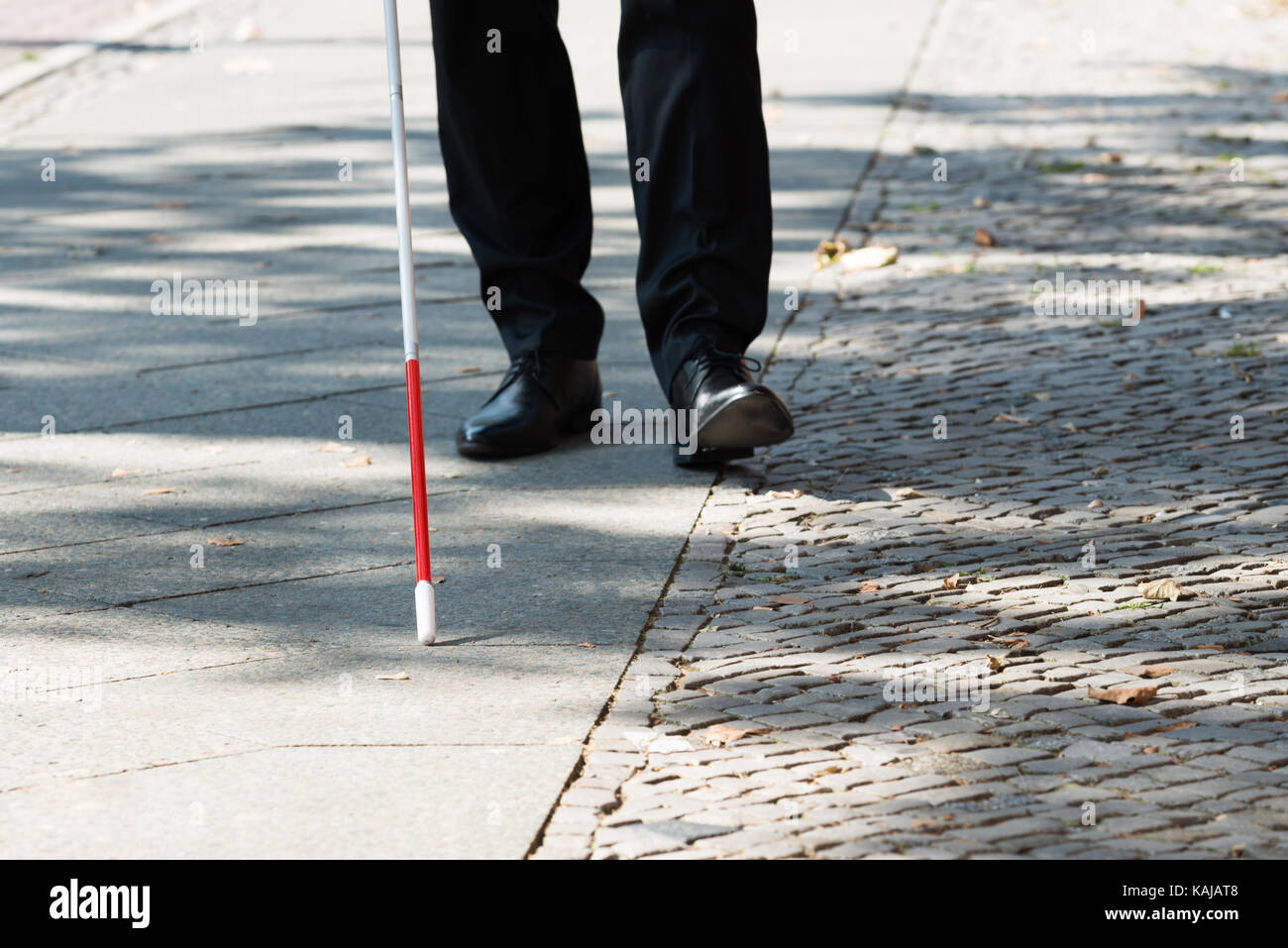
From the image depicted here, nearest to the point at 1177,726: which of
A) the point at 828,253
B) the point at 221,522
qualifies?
the point at 221,522

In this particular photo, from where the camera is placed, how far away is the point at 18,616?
3.21m

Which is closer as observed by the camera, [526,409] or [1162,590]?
[1162,590]

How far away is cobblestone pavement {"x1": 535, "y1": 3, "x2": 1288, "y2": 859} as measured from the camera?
92.7 inches

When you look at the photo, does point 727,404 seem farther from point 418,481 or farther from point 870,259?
point 870,259

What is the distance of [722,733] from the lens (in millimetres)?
2604

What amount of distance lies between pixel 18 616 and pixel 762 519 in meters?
1.47

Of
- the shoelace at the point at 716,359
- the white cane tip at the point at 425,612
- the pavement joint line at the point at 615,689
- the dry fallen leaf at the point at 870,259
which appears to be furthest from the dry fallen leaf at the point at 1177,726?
the dry fallen leaf at the point at 870,259

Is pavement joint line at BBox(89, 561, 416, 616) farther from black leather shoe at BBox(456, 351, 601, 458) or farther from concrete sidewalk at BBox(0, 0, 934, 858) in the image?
black leather shoe at BBox(456, 351, 601, 458)

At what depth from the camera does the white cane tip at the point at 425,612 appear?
9.71 ft

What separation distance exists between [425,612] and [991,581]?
1.05m

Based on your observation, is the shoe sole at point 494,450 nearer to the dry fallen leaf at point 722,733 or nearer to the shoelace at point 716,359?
the shoelace at point 716,359

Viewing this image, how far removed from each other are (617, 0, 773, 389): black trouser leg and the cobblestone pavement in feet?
1.27

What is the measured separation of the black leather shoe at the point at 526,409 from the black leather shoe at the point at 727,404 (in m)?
0.38

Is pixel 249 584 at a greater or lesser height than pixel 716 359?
lesser
